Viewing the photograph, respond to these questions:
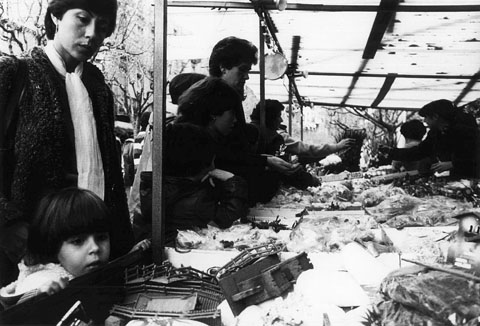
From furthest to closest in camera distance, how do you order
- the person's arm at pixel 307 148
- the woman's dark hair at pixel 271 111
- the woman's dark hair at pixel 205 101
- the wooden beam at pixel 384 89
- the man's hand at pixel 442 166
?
the woman's dark hair at pixel 271 111
the person's arm at pixel 307 148
the wooden beam at pixel 384 89
the man's hand at pixel 442 166
the woman's dark hair at pixel 205 101

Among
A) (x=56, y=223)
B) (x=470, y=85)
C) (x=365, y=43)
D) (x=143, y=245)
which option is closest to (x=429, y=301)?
(x=143, y=245)

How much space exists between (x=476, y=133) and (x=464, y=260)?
1.53 meters

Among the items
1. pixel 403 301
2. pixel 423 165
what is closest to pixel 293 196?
pixel 423 165

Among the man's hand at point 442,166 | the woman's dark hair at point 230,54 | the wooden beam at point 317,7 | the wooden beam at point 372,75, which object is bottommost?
the man's hand at point 442,166

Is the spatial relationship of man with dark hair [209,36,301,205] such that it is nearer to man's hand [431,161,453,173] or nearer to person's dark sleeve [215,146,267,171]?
person's dark sleeve [215,146,267,171]

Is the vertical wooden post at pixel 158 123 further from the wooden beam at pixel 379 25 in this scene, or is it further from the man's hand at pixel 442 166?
the man's hand at pixel 442 166

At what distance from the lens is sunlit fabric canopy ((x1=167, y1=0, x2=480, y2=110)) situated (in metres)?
4.58

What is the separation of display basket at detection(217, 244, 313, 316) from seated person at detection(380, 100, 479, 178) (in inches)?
68.7

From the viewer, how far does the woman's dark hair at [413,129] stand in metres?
4.57

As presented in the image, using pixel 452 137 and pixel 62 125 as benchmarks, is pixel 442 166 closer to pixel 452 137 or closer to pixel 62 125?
pixel 452 137

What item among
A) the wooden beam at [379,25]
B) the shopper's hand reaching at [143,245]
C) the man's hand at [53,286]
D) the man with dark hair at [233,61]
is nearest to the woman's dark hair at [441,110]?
the wooden beam at [379,25]

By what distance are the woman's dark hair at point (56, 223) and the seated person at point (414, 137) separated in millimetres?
2708

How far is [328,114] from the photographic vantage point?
528cm

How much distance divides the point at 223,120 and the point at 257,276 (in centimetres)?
150
